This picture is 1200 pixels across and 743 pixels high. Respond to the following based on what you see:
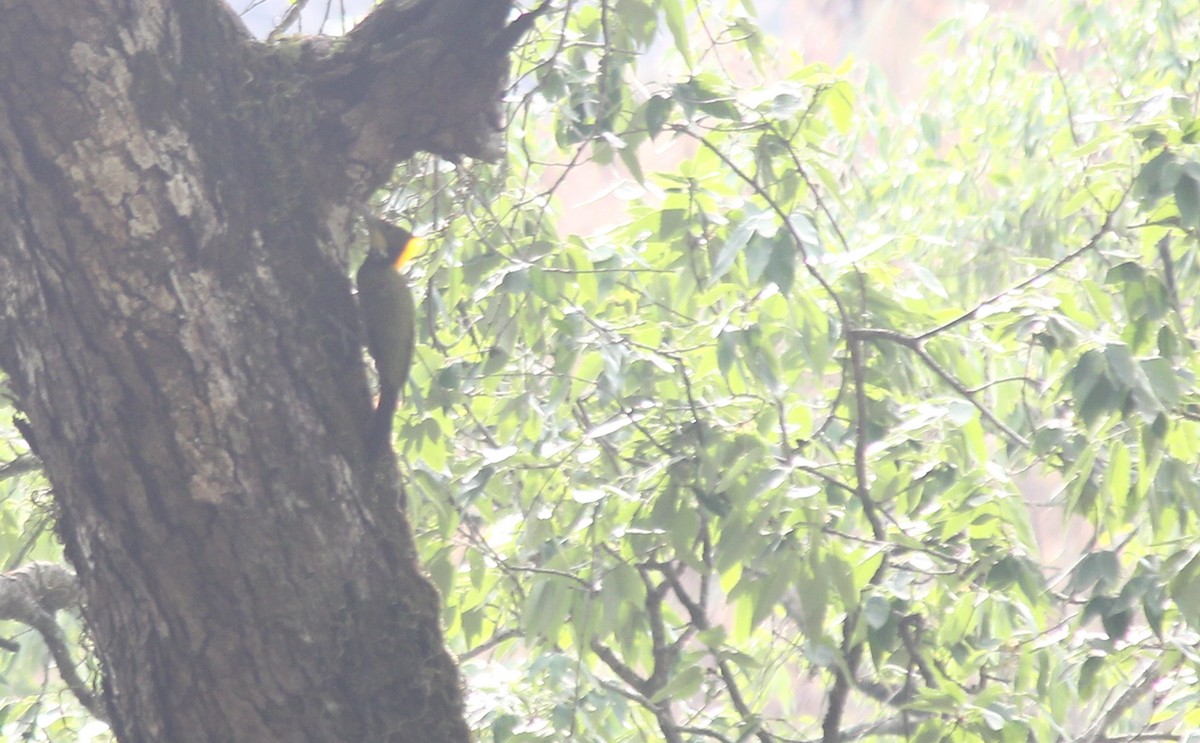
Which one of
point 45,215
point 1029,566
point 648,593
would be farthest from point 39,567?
point 1029,566

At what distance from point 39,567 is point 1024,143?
291cm

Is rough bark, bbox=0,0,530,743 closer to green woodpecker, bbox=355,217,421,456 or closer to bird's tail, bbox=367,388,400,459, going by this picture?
bird's tail, bbox=367,388,400,459

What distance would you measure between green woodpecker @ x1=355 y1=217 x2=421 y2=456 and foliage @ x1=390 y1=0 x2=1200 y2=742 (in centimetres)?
13

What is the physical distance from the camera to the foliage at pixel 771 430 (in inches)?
55.9

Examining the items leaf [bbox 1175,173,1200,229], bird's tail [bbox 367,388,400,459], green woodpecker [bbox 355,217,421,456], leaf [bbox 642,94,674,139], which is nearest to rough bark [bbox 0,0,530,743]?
bird's tail [bbox 367,388,400,459]

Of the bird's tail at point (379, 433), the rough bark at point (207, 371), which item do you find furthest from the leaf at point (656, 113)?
the bird's tail at point (379, 433)

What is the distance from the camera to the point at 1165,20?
2967 mm

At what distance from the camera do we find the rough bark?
1.15m

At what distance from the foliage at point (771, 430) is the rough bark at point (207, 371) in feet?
1.14

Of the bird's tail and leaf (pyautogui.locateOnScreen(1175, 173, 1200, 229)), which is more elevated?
the bird's tail

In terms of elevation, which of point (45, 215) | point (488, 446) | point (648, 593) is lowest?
point (648, 593)

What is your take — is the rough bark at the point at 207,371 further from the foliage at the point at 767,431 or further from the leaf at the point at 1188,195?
the leaf at the point at 1188,195

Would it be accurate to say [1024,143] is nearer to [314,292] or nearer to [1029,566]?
[1029,566]

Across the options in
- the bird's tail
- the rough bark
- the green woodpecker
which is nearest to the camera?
the rough bark
